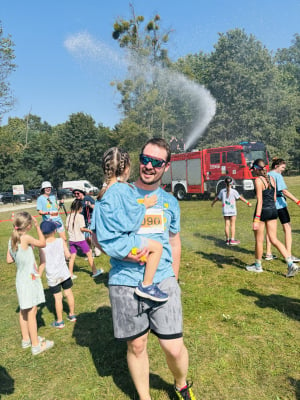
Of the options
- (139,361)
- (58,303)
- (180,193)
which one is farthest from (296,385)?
(180,193)

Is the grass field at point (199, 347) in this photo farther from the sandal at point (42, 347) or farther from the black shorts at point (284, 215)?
the black shorts at point (284, 215)

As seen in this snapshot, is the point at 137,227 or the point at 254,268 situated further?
the point at 254,268

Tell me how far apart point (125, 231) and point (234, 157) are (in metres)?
17.4

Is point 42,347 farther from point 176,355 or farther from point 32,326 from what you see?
point 176,355

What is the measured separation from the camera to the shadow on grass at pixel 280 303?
4.04 meters

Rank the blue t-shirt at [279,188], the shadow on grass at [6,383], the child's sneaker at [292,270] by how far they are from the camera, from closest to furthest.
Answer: the shadow on grass at [6,383], the child's sneaker at [292,270], the blue t-shirt at [279,188]

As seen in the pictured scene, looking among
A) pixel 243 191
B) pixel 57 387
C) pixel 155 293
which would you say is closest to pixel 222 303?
pixel 57 387

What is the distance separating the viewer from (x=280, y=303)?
432 centimetres

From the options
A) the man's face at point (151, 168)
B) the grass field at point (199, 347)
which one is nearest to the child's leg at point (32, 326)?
the grass field at point (199, 347)

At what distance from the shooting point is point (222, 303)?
4473 millimetres

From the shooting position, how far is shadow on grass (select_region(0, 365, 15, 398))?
9.77 feet

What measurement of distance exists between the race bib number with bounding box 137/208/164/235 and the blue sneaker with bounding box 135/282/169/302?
36 centimetres

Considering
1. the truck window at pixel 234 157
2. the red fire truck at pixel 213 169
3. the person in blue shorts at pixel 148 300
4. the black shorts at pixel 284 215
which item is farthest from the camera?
the truck window at pixel 234 157

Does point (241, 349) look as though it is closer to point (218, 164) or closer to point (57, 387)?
point (57, 387)
